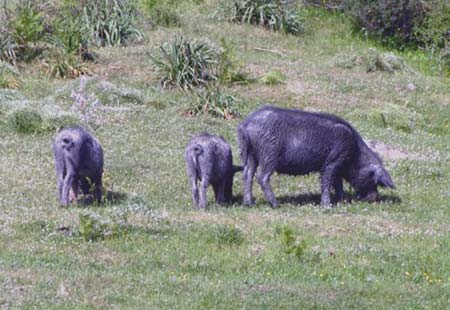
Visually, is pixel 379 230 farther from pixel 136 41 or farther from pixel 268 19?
pixel 268 19

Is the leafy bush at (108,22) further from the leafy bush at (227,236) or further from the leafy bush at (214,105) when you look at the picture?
the leafy bush at (227,236)

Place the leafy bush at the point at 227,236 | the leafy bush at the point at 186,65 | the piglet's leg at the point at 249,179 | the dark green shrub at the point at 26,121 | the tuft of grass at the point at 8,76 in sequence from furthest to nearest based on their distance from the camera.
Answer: the leafy bush at the point at 186,65
the tuft of grass at the point at 8,76
the dark green shrub at the point at 26,121
the piglet's leg at the point at 249,179
the leafy bush at the point at 227,236

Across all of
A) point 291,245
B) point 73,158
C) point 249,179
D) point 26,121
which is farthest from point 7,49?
point 291,245

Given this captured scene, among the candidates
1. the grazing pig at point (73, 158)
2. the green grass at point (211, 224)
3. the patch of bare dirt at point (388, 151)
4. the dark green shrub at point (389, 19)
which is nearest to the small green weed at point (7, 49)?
the green grass at point (211, 224)

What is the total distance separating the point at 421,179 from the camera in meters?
16.9

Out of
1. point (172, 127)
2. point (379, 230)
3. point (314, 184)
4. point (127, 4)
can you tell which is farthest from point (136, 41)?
point (379, 230)

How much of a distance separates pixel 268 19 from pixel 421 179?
12.9m

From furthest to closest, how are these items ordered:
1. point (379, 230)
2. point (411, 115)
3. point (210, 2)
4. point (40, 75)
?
point (210, 2) < point (40, 75) < point (411, 115) < point (379, 230)

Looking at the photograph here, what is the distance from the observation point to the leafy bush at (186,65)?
22.5 metres

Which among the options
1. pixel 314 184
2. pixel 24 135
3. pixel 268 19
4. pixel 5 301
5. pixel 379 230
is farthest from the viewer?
pixel 268 19

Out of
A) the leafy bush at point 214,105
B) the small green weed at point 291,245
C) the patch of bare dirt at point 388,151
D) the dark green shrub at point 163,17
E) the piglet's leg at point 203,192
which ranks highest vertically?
the small green weed at point 291,245

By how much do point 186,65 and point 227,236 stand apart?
10.7 metres

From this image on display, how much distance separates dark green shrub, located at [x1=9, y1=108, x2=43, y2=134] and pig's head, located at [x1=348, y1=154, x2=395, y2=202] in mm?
5874

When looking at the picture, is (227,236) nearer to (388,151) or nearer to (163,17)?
(388,151)
